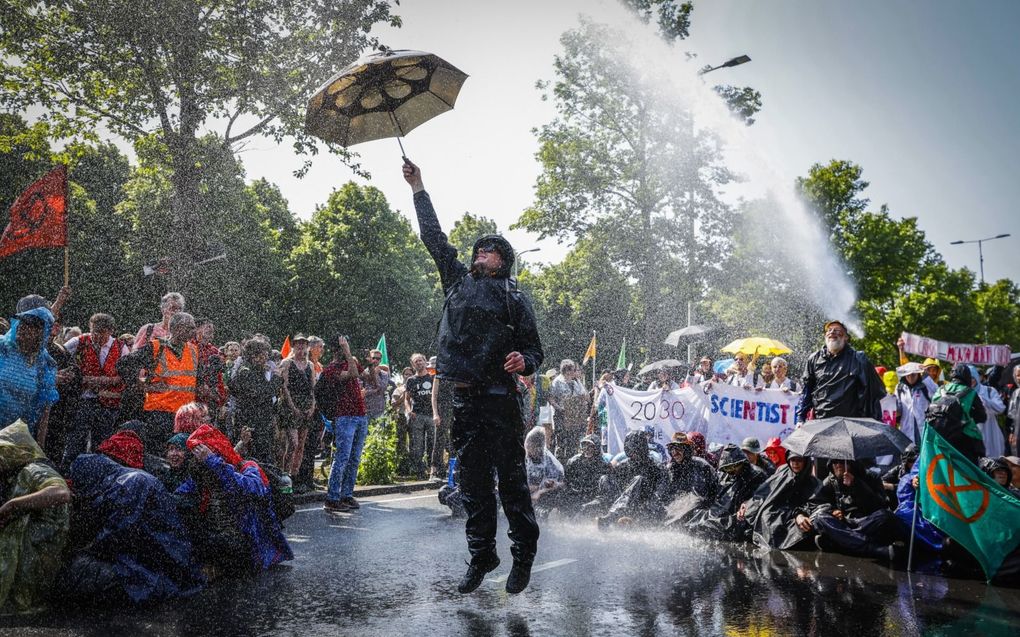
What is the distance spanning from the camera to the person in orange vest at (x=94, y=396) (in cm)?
796

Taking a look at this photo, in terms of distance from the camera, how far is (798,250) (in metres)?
36.6

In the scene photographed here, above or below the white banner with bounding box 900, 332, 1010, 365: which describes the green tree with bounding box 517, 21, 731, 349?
above

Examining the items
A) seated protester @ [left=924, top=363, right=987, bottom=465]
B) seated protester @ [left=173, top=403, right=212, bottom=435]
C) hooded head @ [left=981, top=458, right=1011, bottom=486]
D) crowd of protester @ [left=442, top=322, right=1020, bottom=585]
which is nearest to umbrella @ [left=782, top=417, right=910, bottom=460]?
crowd of protester @ [left=442, top=322, right=1020, bottom=585]

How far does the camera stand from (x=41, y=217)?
8906 millimetres

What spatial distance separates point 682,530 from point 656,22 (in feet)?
90.1

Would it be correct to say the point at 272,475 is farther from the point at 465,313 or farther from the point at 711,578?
the point at 711,578

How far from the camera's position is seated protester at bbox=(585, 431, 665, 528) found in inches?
364

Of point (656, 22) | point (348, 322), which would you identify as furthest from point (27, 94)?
point (348, 322)

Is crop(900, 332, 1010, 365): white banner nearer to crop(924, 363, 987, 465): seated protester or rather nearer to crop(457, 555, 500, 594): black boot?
crop(924, 363, 987, 465): seated protester

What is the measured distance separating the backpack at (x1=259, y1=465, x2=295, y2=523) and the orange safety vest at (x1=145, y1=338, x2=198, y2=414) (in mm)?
1644

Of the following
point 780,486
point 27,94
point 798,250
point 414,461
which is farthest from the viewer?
point 798,250

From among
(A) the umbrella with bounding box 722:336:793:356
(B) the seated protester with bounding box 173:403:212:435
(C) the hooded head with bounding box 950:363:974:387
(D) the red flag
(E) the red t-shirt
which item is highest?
(D) the red flag

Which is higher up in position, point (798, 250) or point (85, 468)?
point (798, 250)

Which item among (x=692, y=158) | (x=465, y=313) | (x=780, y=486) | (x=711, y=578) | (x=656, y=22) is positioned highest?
(x=656, y=22)
